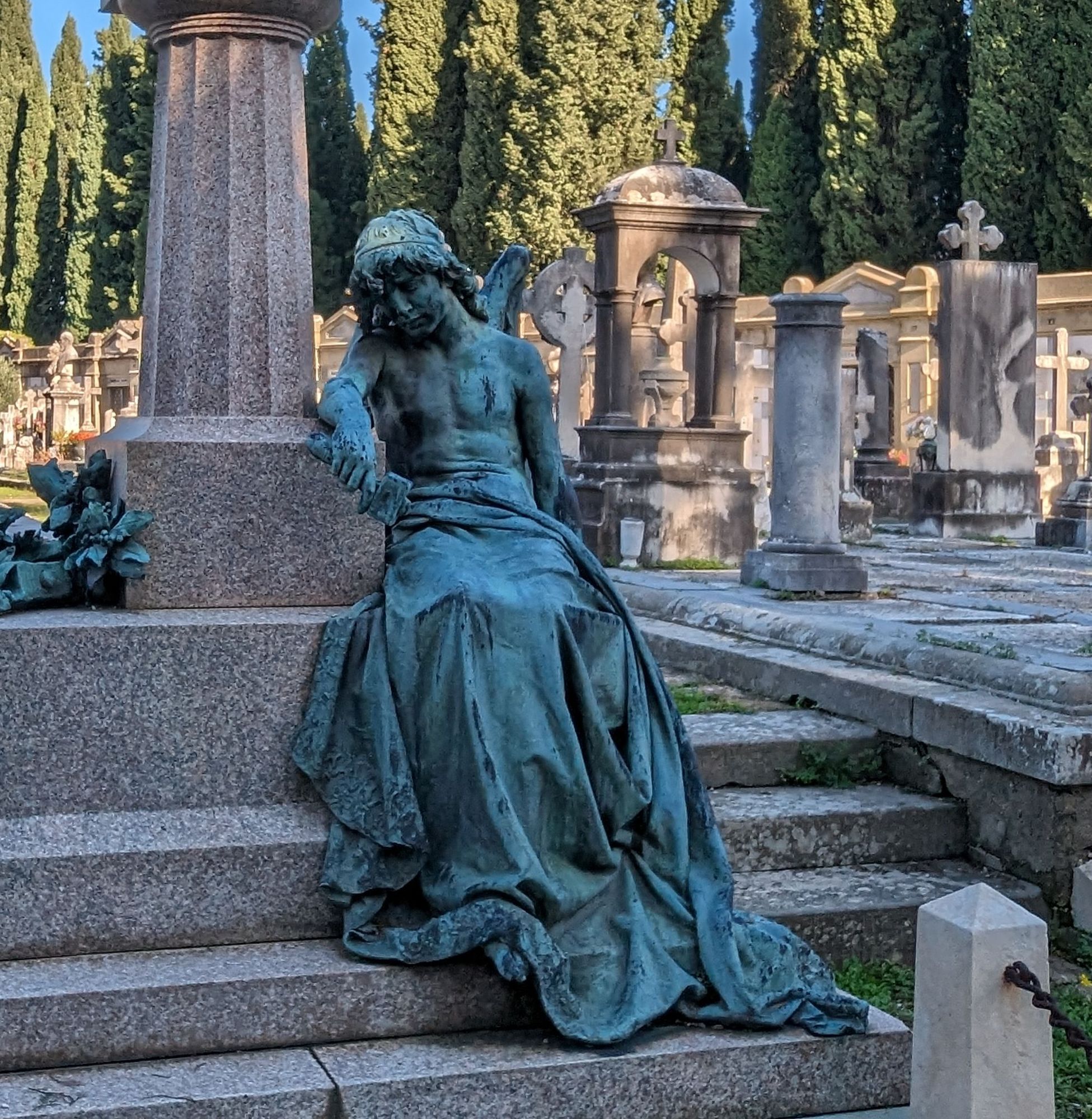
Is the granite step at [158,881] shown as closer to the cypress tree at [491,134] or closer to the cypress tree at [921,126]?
the cypress tree at [491,134]

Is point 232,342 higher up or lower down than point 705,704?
higher up

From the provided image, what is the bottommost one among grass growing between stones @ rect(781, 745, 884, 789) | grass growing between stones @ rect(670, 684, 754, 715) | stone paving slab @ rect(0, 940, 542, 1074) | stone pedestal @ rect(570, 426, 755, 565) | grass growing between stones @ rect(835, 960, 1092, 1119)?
grass growing between stones @ rect(835, 960, 1092, 1119)

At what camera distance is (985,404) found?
14703 millimetres

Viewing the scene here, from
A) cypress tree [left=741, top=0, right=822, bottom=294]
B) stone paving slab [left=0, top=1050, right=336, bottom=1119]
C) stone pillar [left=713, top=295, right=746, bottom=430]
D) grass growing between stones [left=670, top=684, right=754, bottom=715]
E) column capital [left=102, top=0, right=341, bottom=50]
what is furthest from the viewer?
cypress tree [left=741, top=0, right=822, bottom=294]

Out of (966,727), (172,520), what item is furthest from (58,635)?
(966,727)

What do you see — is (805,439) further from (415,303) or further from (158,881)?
(158,881)

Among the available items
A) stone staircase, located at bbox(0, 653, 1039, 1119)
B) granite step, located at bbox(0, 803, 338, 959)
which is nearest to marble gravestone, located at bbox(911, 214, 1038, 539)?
stone staircase, located at bbox(0, 653, 1039, 1119)

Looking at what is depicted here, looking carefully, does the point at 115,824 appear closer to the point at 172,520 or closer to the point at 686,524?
the point at 172,520

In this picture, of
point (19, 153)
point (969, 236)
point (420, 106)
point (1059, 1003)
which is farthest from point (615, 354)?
point (19, 153)

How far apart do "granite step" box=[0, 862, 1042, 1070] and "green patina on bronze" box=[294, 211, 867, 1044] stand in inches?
3.6

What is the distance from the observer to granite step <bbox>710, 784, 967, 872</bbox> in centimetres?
466

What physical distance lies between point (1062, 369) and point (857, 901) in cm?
1638

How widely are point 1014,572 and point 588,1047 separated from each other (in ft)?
24.0

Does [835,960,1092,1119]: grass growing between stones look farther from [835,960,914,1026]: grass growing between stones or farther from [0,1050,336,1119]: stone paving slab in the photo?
[0,1050,336,1119]: stone paving slab
